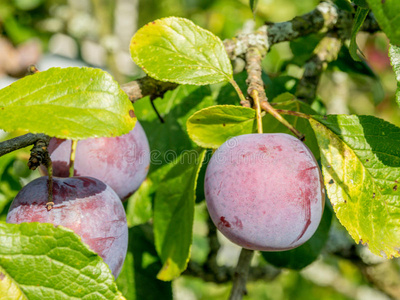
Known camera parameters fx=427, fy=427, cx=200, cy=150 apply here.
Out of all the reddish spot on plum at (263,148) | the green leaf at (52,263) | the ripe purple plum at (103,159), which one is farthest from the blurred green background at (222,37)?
the green leaf at (52,263)

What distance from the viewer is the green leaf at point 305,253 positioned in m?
1.08

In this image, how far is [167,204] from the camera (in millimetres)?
915

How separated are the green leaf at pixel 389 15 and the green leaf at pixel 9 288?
54 cm

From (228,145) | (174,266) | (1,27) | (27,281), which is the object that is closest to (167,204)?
(174,266)

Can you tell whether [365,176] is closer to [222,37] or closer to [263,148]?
[263,148]

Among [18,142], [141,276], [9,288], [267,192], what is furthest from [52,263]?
[141,276]

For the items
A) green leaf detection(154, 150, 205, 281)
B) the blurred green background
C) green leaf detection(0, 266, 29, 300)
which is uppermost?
green leaf detection(0, 266, 29, 300)

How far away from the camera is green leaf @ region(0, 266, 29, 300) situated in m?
0.54

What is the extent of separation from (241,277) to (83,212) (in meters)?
0.45

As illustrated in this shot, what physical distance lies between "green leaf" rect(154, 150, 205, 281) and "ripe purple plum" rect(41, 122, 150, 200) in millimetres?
116

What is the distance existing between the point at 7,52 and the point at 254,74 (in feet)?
A: 6.97

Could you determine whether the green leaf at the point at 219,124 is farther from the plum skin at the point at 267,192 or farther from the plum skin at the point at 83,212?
the plum skin at the point at 83,212

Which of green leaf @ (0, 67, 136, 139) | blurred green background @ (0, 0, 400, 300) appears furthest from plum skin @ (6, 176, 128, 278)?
blurred green background @ (0, 0, 400, 300)

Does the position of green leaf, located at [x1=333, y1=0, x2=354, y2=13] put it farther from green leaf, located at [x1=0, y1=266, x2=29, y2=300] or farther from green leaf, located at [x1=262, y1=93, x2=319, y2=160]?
green leaf, located at [x1=0, y1=266, x2=29, y2=300]
